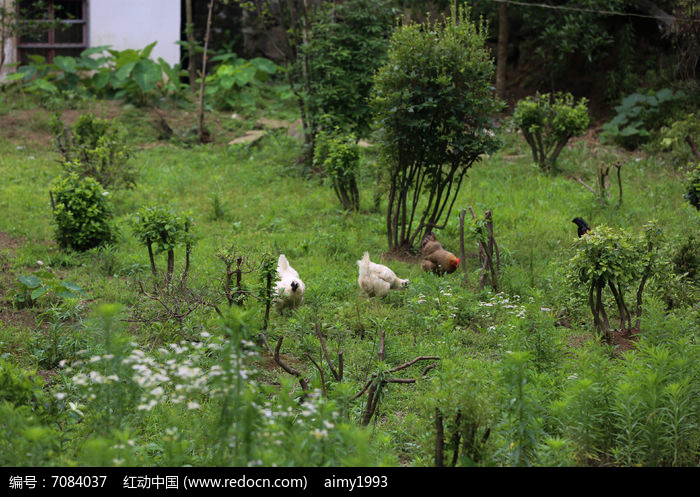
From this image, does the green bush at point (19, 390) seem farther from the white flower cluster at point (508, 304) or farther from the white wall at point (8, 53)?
the white wall at point (8, 53)

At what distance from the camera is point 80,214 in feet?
26.7

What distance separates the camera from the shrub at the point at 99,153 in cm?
1028

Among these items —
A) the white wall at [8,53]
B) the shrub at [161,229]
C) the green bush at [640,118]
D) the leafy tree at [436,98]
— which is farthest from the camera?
the white wall at [8,53]

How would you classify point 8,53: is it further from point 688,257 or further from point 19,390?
point 688,257

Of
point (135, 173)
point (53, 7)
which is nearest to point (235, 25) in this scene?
point (53, 7)

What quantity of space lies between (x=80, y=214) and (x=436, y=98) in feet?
14.9

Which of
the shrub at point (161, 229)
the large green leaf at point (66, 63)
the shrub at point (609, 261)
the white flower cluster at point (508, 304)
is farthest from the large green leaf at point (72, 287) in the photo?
the large green leaf at point (66, 63)

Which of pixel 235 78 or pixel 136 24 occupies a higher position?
pixel 136 24

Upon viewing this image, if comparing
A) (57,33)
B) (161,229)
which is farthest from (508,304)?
(57,33)

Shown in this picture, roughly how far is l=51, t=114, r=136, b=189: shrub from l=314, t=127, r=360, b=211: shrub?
3.08 m

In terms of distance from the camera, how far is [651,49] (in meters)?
15.9

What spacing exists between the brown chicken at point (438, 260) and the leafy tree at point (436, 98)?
2.27 feet

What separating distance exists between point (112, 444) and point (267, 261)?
296 cm
